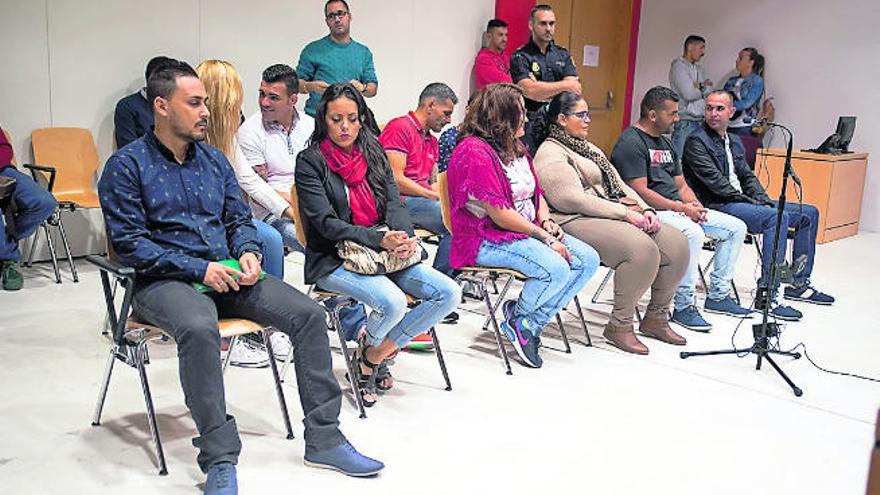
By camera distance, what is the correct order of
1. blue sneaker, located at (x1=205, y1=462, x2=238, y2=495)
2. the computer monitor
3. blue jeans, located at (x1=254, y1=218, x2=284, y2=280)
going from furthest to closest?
the computer monitor → blue jeans, located at (x1=254, y1=218, x2=284, y2=280) → blue sneaker, located at (x1=205, y1=462, x2=238, y2=495)

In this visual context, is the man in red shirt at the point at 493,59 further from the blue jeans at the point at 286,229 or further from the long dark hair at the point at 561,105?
the blue jeans at the point at 286,229

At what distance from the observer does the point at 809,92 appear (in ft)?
28.3

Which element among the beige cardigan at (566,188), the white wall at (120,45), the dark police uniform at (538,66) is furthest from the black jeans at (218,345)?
the dark police uniform at (538,66)

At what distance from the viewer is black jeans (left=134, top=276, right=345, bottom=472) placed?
2.62 meters

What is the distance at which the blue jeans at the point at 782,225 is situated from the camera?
17.3 ft

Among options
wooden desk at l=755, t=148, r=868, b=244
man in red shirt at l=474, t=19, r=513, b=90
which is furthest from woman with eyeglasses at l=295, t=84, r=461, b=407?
wooden desk at l=755, t=148, r=868, b=244

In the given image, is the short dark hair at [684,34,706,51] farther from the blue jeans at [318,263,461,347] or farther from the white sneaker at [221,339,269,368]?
the white sneaker at [221,339,269,368]

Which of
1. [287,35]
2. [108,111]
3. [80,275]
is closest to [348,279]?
[80,275]

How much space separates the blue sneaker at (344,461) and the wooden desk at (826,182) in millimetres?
5564

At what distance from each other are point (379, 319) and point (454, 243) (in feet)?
2.58

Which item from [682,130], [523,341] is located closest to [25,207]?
[523,341]

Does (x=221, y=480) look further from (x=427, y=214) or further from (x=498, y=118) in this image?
(x=427, y=214)

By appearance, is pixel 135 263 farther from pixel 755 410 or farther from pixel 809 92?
pixel 809 92

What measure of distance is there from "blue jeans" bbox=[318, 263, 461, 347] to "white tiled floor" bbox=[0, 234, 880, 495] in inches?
12.1
